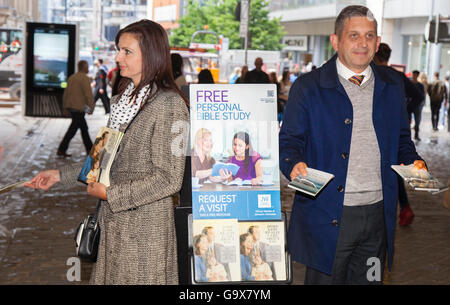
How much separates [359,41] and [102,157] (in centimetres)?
137

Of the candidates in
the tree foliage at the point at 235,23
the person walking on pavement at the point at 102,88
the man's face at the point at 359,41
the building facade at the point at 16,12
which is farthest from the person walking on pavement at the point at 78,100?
the tree foliage at the point at 235,23

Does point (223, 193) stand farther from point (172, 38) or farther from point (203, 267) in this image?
point (172, 38)

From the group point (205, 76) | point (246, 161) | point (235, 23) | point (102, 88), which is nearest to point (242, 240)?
point (246, 161)

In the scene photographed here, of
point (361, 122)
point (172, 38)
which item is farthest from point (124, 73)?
point (172, 38)

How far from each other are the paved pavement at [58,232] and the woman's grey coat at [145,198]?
114 inches

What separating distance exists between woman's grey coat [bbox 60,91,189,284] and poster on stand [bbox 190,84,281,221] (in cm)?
9

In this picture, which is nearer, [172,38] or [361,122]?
[361,122]

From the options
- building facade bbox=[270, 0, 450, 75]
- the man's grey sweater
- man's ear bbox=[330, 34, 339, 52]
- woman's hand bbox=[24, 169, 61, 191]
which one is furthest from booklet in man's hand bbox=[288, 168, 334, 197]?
building facade bbox=[270, 0, 450, 75]

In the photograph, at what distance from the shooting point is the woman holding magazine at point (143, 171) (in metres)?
3.04

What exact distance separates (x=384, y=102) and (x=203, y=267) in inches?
49.8

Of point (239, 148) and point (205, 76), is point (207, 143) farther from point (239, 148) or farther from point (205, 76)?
point (205, 76)

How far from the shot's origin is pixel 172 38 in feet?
236

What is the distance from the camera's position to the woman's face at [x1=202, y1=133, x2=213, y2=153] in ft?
10.2

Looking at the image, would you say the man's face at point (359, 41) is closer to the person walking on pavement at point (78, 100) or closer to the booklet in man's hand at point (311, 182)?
the booklet in man's hand at point (311, 182)
